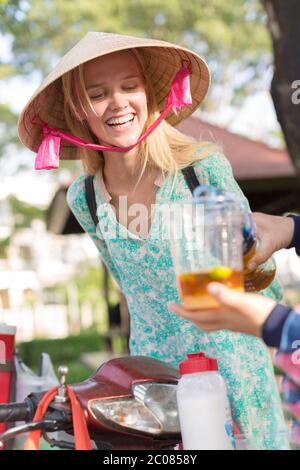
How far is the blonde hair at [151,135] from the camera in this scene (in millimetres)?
2236

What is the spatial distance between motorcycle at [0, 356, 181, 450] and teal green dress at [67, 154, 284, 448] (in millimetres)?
347

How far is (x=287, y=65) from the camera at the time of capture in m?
5.68

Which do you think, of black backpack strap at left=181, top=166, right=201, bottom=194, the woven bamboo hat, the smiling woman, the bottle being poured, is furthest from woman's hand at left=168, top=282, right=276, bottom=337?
the woven bamboo hat

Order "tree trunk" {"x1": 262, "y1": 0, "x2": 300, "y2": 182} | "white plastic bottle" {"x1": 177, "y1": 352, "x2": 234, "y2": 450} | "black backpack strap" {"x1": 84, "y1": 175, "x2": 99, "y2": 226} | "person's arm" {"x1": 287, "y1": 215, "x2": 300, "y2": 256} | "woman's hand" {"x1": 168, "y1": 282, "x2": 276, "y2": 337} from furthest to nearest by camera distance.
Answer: "tree trunk" {"x1": 262, "y1": 0, "x2": 300, "y2": 182}, "black backpack strap" {"x1": 84, "y1": 175, "x2": 99, "y2": 226}, "person's arm" {"x1": 287, "y1": 215, "x2": 300, "y2": 256}, "white plastic bottle" {"x1": 177, "y1": 352, "x2": 234, "y2": 450}, "woman's hand" {"x1": 168, "y1": 282, "x2": 276, "y2": 337}

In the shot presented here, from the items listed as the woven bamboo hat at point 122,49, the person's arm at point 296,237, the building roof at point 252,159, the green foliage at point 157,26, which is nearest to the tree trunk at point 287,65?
the woven bamboo hat at point 122,49

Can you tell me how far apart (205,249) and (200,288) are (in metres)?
0.08

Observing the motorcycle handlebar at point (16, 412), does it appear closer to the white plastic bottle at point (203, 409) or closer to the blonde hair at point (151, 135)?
the white plastic bottle at point (203, 409)

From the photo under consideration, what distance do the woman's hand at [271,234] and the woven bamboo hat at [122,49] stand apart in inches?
22.7

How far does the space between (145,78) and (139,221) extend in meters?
0.40

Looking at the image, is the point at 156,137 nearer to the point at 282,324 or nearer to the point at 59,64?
the point at 59,64

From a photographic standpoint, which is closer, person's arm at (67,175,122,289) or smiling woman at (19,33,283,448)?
smiling woman at (19,33,283,448)

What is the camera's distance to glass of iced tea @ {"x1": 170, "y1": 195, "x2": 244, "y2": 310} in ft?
4.53

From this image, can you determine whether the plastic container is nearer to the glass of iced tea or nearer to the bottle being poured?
the bottle being poured
